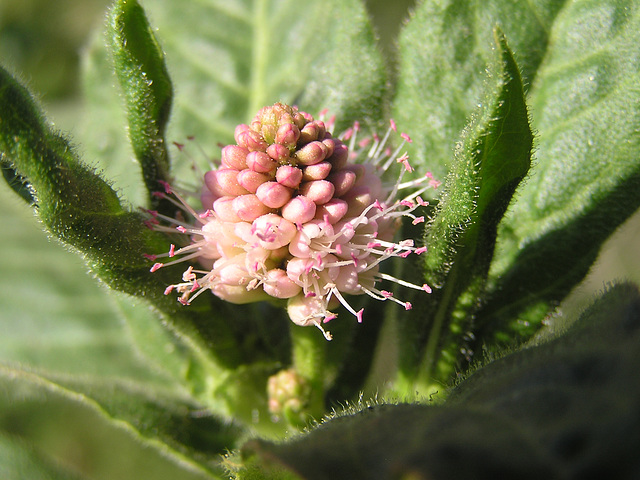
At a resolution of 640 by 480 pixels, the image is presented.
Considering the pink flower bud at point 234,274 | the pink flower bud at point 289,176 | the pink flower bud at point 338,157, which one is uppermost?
the pink flower bud at point 338,157

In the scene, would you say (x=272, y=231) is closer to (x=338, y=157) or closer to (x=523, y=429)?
(x=338, y=157)

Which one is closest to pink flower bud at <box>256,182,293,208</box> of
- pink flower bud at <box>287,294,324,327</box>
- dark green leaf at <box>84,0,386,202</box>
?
pink flower bud at <box>287,294,324,327</box>

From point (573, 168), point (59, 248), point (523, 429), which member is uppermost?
point (573, 168)

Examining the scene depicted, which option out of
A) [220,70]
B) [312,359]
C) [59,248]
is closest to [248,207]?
[312,359]

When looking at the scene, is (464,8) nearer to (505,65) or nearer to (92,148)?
(505,65)

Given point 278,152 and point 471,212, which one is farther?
point 278,152

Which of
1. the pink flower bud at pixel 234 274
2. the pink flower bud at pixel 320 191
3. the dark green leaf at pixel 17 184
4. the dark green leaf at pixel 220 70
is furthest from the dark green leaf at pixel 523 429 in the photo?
the dark green leaf at pixel 220 70

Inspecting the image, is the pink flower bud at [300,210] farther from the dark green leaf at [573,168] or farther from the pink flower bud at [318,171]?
the dark green leaf at [573,168]
